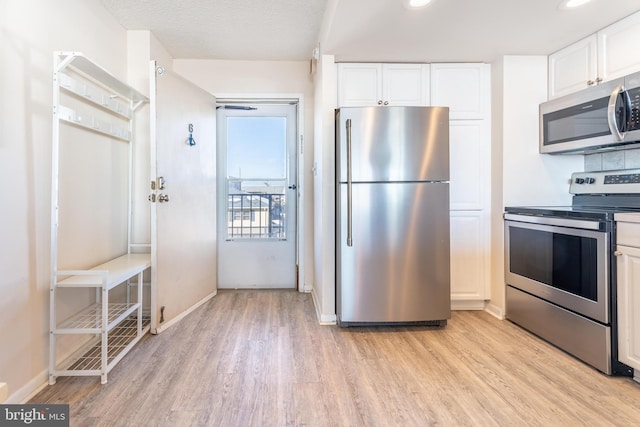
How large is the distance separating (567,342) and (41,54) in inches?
133

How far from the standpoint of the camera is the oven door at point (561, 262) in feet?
5.89

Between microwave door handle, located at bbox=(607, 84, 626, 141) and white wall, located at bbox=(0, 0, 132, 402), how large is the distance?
3148 millimetres

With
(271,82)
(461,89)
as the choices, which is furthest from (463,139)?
(271,82)

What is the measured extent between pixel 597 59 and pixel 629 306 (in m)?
1.56

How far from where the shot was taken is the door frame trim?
3301 millimetres

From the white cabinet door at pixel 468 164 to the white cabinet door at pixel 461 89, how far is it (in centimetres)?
9

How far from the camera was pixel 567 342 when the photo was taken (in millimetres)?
1991

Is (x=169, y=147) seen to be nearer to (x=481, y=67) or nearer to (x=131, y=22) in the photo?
(x=131, y=22)

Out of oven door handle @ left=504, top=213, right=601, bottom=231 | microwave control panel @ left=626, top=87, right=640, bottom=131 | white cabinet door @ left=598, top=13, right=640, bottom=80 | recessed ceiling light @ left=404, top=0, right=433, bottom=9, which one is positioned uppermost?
recessed ceiling light @ left=404, top=0, right=433, bottom=9

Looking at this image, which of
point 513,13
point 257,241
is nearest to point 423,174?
point 513,13

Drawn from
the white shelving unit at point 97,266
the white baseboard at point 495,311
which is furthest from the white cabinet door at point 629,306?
the white shelving unit at point 97,266

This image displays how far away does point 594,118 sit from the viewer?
81.0 inches

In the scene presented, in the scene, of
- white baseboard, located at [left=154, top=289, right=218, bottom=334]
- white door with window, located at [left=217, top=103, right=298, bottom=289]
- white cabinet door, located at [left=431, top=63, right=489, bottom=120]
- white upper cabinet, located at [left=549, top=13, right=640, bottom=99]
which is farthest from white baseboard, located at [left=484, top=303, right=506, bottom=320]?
white baseboard, located at [left=154, top=289, right=218, bottom=334]

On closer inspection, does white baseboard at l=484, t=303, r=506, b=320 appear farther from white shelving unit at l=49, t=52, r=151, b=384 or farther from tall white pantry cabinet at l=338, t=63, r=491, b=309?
white shelving unit at l=49, t=52, r=151, b=384
